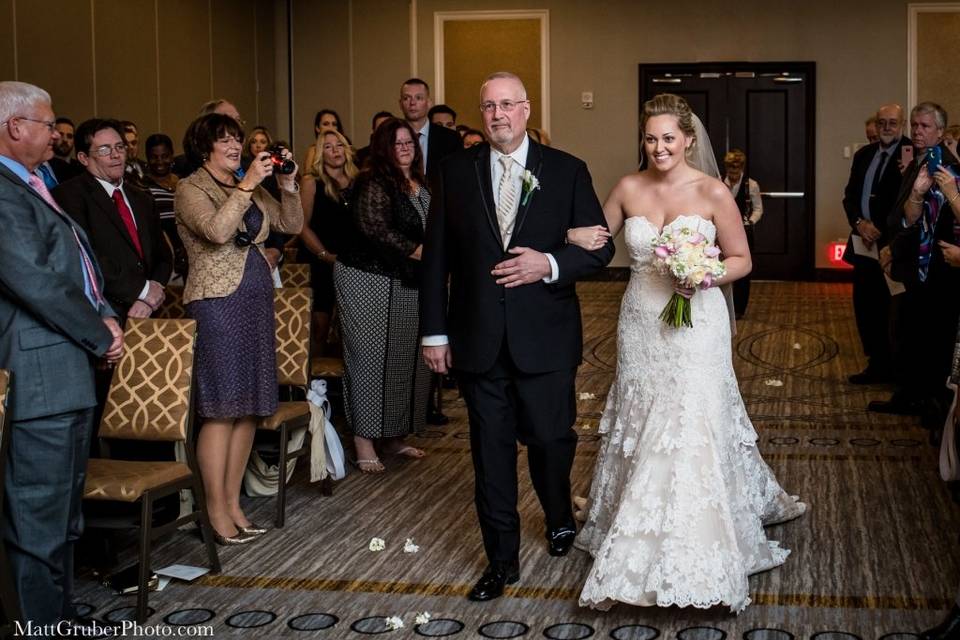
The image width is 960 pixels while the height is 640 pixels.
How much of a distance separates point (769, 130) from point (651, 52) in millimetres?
1750

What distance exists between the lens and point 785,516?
512 centimetres

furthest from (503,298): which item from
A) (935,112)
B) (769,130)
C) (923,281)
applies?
(769,130)

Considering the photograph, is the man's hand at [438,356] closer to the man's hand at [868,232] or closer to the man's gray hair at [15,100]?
the man's gray hair at [15,100]

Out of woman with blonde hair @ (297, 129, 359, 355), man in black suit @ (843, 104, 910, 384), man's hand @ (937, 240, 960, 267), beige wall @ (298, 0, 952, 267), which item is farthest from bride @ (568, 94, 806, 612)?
beige wall @ (298, 0, 952, 267)

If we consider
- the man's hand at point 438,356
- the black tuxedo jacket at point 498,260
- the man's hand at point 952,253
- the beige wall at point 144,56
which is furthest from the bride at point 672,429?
the beige wall at point 144,56

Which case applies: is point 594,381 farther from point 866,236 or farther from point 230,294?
point 230,294

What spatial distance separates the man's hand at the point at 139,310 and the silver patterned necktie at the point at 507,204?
69.1 inches

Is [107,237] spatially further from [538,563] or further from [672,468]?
[672,468]

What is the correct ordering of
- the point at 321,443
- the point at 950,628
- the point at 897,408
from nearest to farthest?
the point at 950,628
the point at 321,443
the point at 897,408

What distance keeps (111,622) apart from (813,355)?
6780 mm

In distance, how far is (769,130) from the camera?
1542 cm

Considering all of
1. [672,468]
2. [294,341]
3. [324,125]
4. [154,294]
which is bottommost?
[672,468]

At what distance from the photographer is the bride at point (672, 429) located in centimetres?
397

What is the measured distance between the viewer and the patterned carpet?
3961mm
